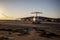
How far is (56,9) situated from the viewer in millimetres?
1617

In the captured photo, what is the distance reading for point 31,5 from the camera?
5.47 ft

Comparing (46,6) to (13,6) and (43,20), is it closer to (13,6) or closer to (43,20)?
(43,20)

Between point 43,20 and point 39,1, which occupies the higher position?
point 39,1

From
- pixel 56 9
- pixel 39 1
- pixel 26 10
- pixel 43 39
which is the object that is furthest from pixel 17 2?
pixel 43 39

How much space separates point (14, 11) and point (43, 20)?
0.53 m

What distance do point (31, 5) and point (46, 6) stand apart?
257 mm

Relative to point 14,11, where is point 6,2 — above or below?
above

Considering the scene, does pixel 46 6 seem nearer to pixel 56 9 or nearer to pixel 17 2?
pixel 56 9

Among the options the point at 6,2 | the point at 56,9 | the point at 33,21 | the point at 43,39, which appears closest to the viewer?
the point at 43,39

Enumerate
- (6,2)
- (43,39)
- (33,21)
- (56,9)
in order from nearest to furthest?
(43,39) → (33,21) → (56,9) → (6,2)

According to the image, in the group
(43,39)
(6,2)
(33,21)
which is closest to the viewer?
(43,39)

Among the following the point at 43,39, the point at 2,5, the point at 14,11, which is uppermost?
the point at 2,5

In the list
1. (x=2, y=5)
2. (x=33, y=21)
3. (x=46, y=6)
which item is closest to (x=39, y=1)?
(x=46, y=6)

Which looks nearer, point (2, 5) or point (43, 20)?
point (43, 20)
